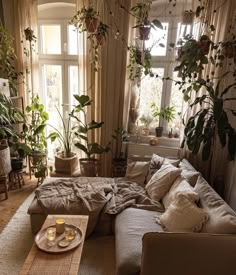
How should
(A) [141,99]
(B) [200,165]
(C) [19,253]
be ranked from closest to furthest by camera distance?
(C) [19,253] → (B) [200,165] → (A) [141,99]

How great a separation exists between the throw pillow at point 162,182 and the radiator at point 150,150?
885 millimetres

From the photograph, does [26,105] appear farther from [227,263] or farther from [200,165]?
[227,263]

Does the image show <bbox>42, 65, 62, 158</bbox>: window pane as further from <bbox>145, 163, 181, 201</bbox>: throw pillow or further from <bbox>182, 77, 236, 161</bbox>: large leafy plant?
<bbox>182, 77, 236, 161</bbox>: large leafy plant

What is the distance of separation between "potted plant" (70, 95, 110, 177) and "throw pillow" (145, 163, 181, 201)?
115 cm

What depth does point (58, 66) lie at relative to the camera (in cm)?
406

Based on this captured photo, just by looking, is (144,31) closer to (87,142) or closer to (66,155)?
(87,142)

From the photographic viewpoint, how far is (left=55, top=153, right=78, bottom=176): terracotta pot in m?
3.71

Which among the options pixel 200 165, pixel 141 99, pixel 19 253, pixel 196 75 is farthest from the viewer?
pixel 141 99

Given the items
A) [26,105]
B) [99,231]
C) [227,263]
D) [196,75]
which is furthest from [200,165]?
[26,105]

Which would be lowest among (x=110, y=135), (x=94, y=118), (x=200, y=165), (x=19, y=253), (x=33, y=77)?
(x=19, y=253)

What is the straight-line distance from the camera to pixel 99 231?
2.50m

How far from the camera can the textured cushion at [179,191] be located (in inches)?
80.7

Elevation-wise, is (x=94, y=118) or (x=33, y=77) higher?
(x=33, y=77)

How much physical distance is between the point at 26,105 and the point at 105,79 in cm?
144
